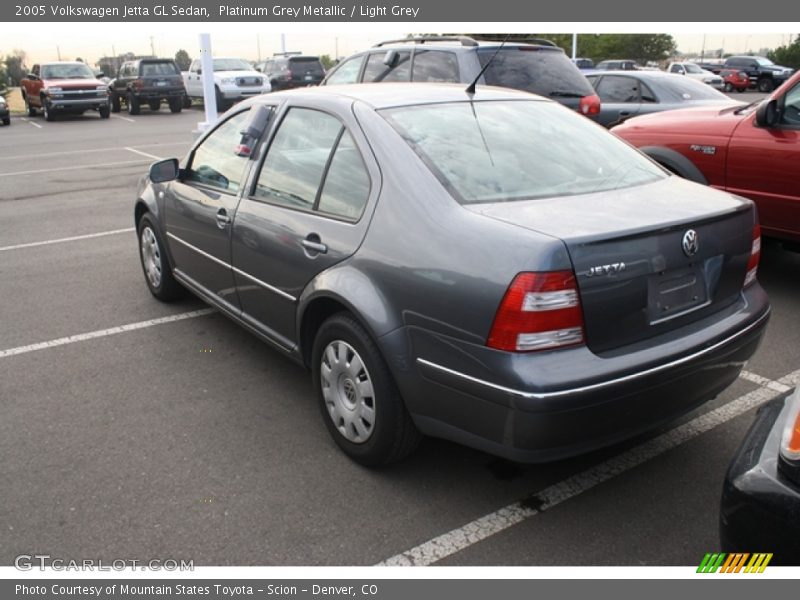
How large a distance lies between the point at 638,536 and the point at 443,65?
615cm

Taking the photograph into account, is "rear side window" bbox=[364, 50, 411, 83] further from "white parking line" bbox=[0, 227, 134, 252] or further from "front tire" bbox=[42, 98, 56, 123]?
"front tire" bbox=[42, 98, 56, 123]

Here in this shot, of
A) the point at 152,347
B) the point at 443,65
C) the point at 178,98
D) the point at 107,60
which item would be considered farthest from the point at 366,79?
the point at 107,60

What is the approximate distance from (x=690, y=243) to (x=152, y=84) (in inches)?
1067

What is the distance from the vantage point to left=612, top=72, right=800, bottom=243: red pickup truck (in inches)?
207

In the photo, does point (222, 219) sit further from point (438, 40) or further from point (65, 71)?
point (65, 71)

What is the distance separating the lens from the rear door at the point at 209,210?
13.6 ft

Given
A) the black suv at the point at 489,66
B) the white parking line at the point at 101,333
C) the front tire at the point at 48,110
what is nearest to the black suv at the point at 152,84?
the front tire at the point at 48,110

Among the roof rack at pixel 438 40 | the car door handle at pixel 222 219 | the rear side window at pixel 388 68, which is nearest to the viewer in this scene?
the car door handle at pixel 222 219

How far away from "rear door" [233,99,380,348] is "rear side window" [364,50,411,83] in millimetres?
4702

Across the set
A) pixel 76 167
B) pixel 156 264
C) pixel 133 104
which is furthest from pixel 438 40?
pixel 133 104

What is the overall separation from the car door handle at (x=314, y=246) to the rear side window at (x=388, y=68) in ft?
17.5

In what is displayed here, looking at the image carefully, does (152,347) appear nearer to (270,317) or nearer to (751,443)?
(270,317)

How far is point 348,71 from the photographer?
934cm

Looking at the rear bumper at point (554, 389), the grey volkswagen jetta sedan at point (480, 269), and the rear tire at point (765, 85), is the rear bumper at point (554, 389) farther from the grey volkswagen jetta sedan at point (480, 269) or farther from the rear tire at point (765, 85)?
the rear tire at point (765, 85)
